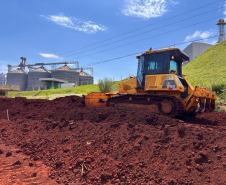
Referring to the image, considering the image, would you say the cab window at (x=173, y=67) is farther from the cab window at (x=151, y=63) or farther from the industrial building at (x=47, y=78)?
the industrial building at (x=47, y=78)

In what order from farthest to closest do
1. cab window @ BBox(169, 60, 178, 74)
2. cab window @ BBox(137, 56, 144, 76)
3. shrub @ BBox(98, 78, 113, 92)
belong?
shrub @ BBox(98, 78, 113, 92), cab window @ BBox(137, 56, 144, 76), cab window @ BBox(169, 60, 178, 74)

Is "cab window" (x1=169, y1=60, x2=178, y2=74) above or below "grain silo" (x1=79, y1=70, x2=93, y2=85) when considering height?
below

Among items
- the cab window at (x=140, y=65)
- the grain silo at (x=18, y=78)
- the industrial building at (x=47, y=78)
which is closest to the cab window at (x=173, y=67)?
the cab window at (x=140, y=65)

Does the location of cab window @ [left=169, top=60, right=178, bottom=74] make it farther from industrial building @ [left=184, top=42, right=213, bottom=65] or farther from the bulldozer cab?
industrial building @ [left=184, top=42, right=213, bottom=65]

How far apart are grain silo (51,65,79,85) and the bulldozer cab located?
47338 mm

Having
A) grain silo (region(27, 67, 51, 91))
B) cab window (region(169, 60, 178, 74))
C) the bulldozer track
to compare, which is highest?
grain silo (region(27, 67, 51, 91))

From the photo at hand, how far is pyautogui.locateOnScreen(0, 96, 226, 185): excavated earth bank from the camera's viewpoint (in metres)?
3.50

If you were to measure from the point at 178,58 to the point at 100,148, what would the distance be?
567 cm

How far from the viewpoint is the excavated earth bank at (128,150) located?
3.50 meters

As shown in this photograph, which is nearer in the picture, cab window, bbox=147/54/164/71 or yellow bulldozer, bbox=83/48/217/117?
yellow bulldozer, bbox=83/48/217/117

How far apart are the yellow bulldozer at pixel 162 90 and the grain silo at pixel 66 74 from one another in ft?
153

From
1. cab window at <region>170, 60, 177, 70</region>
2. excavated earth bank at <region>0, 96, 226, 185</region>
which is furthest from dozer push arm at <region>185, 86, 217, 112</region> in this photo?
excavated earth bank at <region>0, 96, 226, 185</region>

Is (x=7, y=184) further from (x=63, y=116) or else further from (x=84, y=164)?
(x=63, y=116)

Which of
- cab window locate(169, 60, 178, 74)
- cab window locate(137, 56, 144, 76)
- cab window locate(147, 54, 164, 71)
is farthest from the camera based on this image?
cab window locate(137, 56, 144, 76)
